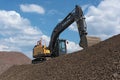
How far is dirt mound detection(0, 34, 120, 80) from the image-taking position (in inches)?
A: 701

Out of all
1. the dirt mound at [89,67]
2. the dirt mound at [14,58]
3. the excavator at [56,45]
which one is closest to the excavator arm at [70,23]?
the excavator at [56,45]

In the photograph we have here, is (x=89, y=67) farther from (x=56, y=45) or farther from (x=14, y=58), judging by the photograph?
(x=14, y=58)

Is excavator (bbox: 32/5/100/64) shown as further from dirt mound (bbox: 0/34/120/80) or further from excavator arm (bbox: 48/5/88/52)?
dirt mound (bbox: 0/34/120/80)

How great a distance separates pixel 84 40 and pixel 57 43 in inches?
264

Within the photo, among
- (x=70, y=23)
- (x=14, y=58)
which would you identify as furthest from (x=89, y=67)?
(x=14, y=58)

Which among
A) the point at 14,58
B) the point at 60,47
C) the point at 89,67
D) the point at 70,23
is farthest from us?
the point at 14,58

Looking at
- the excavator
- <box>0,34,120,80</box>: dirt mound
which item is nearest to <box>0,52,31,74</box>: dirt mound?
the excavator

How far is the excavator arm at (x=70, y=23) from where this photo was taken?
2785cm

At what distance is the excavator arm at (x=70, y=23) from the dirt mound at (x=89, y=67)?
10.9 feet

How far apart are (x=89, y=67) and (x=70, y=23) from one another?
39.8ft

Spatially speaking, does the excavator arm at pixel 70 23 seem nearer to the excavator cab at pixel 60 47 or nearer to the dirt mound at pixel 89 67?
the excavator cab at pixel 60 47

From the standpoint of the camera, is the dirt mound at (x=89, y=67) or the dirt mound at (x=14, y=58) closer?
the dirt mound at (x=89, y=67)

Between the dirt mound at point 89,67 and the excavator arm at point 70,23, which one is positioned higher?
the excavator arm at point 70,23

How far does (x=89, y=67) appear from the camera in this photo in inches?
776
